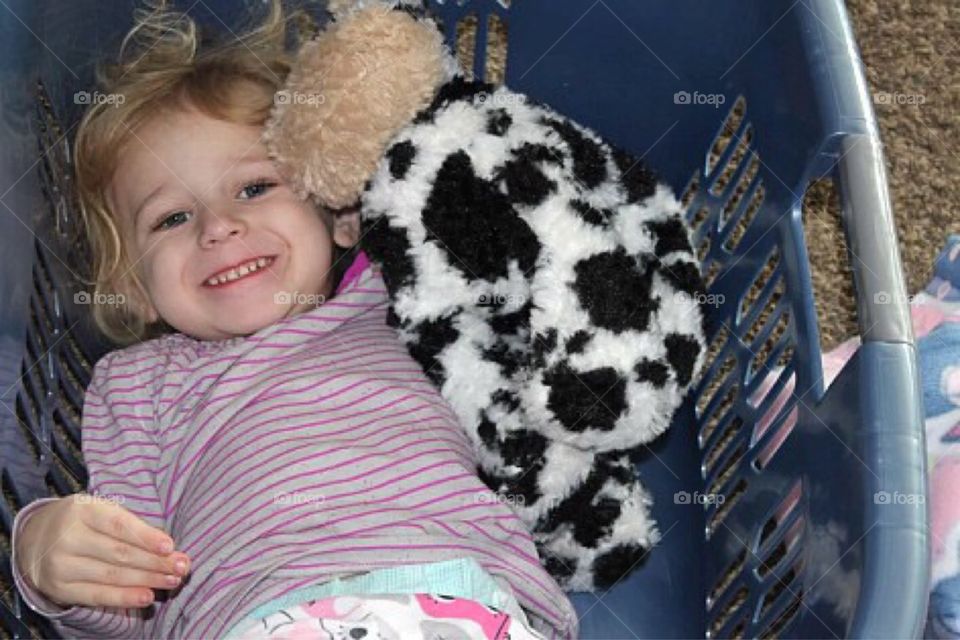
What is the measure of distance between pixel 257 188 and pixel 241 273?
0.07 metres

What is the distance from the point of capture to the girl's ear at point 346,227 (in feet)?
3.26

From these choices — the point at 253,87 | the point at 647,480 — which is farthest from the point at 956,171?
the point at 253,87

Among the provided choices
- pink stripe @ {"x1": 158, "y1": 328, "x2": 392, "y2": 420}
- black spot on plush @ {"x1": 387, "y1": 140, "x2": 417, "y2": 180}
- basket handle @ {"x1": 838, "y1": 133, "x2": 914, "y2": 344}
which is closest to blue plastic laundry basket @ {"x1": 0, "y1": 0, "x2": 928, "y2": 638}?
basket handle @ {"x1": 838, "y1": 133, "x2": 914, "y2": 344}

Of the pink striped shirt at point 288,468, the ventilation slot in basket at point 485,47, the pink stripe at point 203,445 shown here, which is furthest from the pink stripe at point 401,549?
the ventilation slot in basket at point 485,47

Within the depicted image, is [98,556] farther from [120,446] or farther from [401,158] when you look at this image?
[401,158]

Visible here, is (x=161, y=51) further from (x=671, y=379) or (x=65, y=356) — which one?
(x=671, y=379)

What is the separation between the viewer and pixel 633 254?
88 cm

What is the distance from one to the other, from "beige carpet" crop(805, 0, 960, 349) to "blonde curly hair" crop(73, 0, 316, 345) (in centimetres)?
55

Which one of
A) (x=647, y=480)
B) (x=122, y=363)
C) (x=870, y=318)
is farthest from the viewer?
(x=647, y=480)

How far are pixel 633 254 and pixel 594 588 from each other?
0.26m

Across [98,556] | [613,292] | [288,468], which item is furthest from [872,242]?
[98,556]

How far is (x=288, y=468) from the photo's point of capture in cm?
87

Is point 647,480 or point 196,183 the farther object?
point 647,480

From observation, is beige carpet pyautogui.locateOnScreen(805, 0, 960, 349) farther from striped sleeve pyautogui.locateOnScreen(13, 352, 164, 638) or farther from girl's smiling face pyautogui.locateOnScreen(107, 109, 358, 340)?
striped sleeve pyautogui.locateOnScreen(13, 352, 164, 638)
